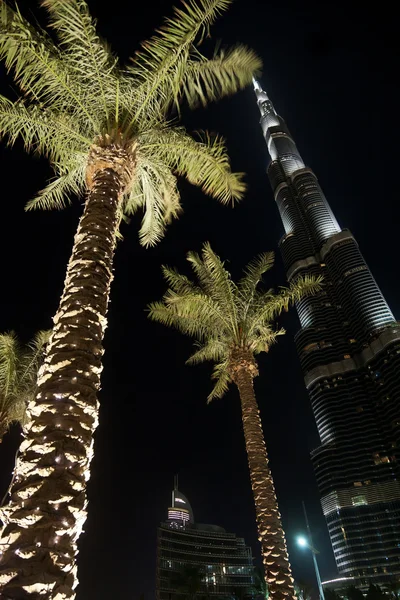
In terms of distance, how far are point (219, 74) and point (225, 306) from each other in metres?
8.63

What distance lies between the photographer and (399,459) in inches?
4427

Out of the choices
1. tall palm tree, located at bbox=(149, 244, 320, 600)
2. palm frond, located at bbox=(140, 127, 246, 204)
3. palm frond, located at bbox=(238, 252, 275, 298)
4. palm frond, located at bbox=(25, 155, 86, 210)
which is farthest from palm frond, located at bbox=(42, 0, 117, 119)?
palm frond, located at bbox=(238, 252, 275, 298)

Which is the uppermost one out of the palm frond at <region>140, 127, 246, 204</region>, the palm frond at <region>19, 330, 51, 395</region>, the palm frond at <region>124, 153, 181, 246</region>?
the palm frond at <region>19, 330, 51, 395</region>

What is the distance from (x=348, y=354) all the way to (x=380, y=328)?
1723 cm

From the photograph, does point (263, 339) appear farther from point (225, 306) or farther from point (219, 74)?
point (219, 74)

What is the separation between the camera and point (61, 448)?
3766mm

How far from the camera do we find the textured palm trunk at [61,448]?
10.2 ft

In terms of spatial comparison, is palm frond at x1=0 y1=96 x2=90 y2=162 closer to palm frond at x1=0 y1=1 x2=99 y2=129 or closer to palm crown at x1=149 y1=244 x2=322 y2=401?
palm frond at x1=0 y1=1 x2=99 y2=129

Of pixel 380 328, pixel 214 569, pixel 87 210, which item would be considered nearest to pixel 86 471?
pixel 87 210

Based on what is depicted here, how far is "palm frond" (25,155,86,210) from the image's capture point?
9.53 meters

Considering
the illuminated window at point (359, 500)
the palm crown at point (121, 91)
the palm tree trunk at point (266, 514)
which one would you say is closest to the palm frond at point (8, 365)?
the palm crown at point (121, 91)

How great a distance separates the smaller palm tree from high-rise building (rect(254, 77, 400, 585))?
4179 inches

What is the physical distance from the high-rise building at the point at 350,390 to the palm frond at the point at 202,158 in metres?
112

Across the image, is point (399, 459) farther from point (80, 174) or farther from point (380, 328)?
point (80, 174)
